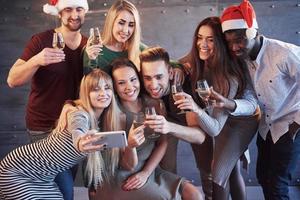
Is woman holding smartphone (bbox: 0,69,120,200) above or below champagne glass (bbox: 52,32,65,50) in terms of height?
below

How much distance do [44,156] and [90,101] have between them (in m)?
0.37

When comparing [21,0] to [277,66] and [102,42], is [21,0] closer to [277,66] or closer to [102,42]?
[102,42]

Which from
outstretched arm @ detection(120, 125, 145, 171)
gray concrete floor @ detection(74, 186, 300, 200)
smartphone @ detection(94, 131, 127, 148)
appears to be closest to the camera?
smartphone @ detection(94, 131, 127, 148)

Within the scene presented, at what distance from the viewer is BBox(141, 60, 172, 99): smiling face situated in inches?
91.7

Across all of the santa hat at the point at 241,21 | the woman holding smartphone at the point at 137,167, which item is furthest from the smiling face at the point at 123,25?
the santa hat at the point at 241,21

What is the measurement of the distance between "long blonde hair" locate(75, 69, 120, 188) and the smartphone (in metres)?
0.34

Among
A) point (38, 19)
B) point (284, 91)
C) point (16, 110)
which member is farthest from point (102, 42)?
point (16, 110)

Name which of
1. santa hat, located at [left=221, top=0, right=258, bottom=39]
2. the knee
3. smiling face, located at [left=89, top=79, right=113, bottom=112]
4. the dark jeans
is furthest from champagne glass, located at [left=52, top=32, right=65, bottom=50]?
the dark jeans

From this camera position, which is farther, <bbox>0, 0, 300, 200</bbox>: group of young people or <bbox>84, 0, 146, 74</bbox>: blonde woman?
<bbox>84, 0, 146, 74</bbox>: blonde woman

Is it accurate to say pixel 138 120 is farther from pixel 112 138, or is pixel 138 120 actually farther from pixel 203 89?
pixel 203 89

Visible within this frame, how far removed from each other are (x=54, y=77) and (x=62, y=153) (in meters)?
0.44

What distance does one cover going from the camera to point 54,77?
231 cm

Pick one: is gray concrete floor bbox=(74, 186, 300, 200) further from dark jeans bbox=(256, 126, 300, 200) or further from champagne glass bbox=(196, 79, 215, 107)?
champagne glass bbox=(196, 79, 215, 107)

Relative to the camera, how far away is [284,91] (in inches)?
91.3
